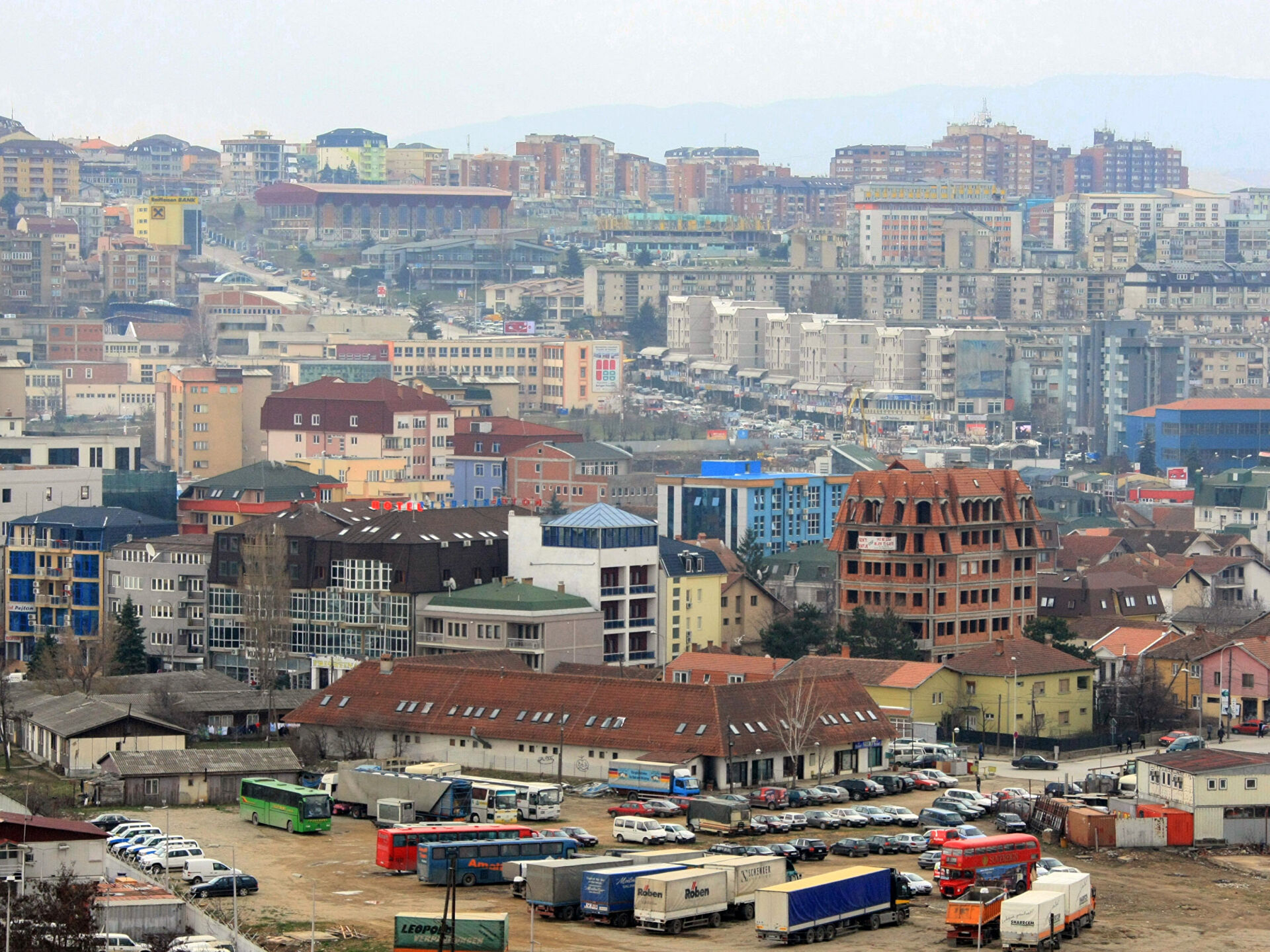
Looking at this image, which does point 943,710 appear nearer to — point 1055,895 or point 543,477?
point 1055,895

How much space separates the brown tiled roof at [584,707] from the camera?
2249 inches

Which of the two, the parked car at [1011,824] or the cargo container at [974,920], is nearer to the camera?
the cargo container at [974,920]

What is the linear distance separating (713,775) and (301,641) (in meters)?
18.9

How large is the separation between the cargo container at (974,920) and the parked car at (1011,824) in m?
9.21

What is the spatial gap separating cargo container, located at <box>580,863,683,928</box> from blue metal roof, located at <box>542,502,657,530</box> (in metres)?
27.9

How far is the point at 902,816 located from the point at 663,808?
4355 mm

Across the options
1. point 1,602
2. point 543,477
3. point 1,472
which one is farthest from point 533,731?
point 543,477

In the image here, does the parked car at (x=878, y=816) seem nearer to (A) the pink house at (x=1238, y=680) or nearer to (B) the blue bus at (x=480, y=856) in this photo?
(B) the blue bus at (x=480, y=856)

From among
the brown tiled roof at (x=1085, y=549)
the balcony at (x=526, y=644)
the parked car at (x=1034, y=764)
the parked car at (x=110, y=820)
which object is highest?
the brown tiled roof at (x=1085, y=549)

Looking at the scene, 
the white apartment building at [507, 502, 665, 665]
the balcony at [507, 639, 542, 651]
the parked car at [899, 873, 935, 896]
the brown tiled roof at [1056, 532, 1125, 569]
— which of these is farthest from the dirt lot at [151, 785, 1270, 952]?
the brown tiled roof at [1056, 532, 1125, 569]

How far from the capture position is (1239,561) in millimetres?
91688

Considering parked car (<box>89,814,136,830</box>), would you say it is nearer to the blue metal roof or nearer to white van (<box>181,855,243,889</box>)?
white van (<box>181,855,243,889</box>)

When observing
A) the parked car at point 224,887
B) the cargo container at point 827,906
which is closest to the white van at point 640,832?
the cargo container at point 827,906

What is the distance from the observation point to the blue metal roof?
232 feet
